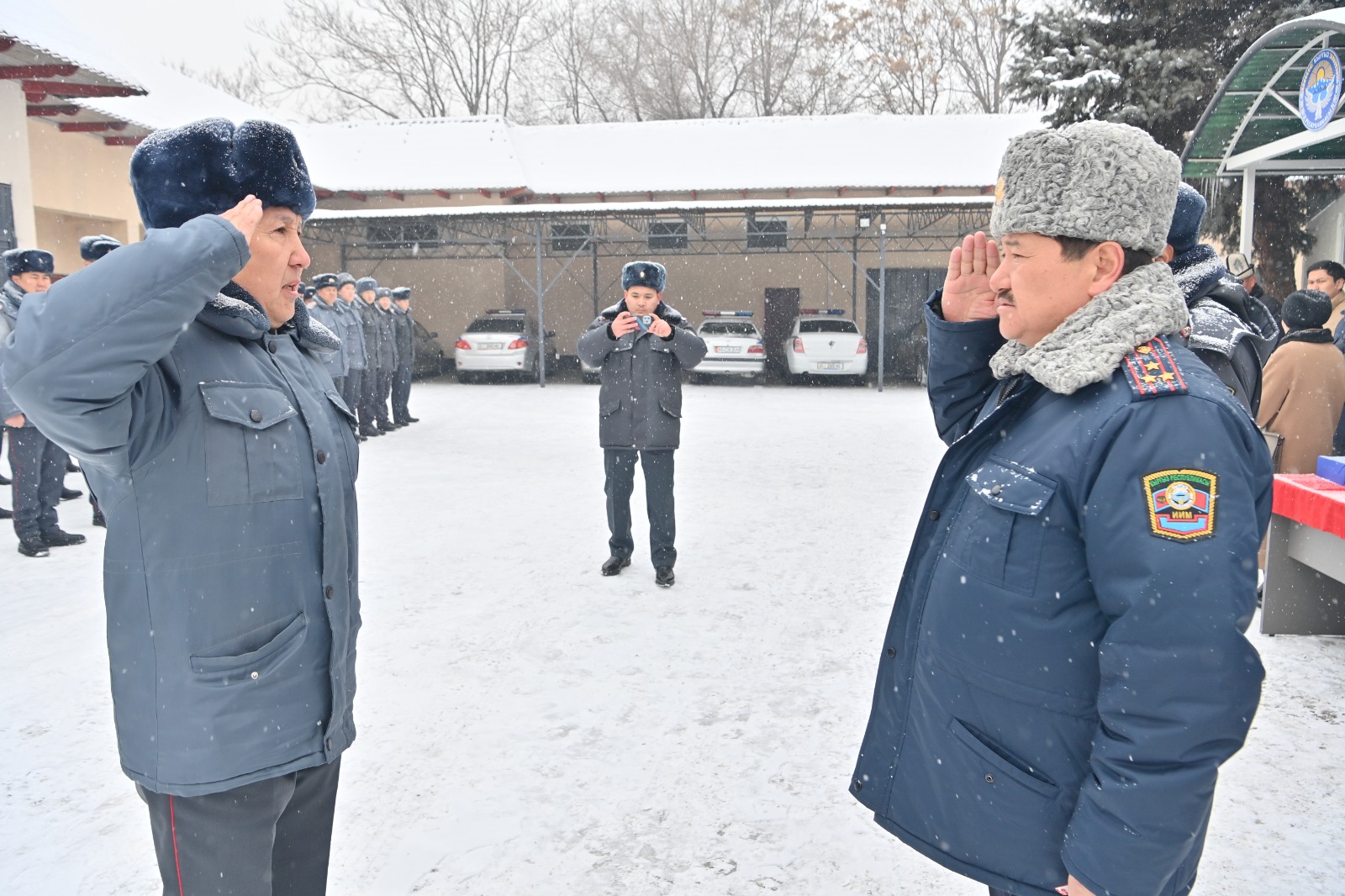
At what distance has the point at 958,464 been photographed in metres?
1.65

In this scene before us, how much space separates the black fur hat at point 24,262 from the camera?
612 cm

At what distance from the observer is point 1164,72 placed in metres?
13.1

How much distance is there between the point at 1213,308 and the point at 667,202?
1867 centimetres

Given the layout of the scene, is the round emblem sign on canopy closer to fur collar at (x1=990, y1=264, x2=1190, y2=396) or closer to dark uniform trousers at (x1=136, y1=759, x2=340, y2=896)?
fur collar at (x1=990, y1=264, x2=1190, y2=396)

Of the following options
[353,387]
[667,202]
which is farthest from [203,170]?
[667,202]

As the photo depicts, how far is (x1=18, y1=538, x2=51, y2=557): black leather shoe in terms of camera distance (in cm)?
589

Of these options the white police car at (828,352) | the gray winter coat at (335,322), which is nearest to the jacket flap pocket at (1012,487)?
the gray winter coat at (335,322)

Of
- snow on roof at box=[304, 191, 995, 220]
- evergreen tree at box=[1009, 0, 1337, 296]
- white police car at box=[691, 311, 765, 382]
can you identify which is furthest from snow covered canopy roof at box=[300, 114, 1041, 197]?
evergreen tree at box=[1009, 0, 1337, 296]

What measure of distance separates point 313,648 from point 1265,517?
1.69 m

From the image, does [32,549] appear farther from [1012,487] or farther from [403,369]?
[403,369]

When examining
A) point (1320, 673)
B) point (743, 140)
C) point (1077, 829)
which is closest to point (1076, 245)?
point (1077, 829)

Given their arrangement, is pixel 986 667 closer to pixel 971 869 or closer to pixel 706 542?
pixel 971 869

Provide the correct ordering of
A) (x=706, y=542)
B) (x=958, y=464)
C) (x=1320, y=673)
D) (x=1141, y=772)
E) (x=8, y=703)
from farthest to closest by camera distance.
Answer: (x=706, y=542)
(x=1320, y=673)
(x=8, y=703)
(x=958, y=464)
(x=1141, y=772)

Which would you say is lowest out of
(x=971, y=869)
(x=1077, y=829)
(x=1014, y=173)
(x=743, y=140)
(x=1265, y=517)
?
(x=971, y=869)
